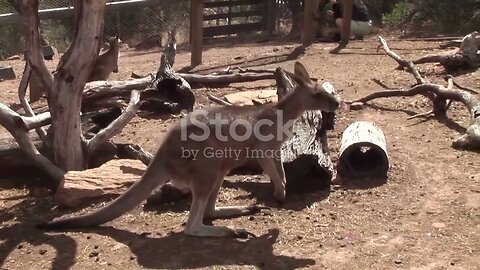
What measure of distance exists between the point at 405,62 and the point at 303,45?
3239mm

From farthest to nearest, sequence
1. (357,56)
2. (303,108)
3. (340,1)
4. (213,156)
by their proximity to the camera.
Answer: (340,1), (357,56), (303,108), (213,156)

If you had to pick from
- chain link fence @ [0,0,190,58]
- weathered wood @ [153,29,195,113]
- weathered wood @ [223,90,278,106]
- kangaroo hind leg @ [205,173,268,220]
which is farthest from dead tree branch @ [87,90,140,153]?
chain link fence @ [0,0,190,58]

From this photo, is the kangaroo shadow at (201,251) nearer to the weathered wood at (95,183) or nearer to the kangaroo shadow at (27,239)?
the kangaroo shadow at (27,239)

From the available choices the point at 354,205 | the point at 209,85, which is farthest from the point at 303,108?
the point at 209,85

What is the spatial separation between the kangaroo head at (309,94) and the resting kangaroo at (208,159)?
23 centimetres

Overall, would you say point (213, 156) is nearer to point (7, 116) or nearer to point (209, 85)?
point (7, 116)

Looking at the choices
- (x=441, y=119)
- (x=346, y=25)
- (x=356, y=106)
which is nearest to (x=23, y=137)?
(x=356, y=106)

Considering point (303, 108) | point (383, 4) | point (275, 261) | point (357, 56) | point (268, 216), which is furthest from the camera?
point (383, 4)

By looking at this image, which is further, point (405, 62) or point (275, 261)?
point (405, 62)

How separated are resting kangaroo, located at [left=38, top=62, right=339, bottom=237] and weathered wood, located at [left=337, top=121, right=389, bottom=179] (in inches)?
25.9

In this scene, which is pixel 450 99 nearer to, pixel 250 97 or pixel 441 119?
pixel 441 119

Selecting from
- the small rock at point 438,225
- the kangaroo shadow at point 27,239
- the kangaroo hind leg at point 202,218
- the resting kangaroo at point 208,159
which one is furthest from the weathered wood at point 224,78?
the small rock at point 438,225

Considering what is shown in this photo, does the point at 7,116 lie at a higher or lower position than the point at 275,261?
higher

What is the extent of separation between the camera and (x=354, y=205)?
200 inches
